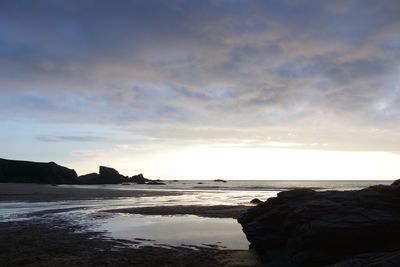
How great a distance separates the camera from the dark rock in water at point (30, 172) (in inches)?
5305

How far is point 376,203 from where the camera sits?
46.5 ft

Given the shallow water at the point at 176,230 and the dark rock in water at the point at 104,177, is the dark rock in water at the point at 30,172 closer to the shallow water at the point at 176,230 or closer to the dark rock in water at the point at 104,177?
the dark rock in water at the point at 104,177

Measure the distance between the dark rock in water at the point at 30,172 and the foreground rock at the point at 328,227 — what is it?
128598 millimetres

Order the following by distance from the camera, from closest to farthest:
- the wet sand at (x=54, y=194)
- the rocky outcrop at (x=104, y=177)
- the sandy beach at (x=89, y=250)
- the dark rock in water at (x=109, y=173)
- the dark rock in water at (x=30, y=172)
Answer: the sandy beach at (x=89, y=250) < the wet sand at (x=54, y=194) < the dark rock in water at (x=30, y=172) < the rocky outcrop at (x=104, y=177) < the dark rock in water at (x=109, y=173)

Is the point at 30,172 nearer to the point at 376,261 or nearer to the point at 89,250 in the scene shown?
the point at 89,250

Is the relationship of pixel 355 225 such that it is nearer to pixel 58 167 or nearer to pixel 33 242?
pixel 33 242

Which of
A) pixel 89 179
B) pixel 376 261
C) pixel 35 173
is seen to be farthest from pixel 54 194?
pixel 89 179

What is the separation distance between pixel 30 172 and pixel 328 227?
14151cm

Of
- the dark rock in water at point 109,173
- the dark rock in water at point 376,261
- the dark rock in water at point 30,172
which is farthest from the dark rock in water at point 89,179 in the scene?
the dark rock in water at point 376,261

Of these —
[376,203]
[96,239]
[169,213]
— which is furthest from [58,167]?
[376,203]

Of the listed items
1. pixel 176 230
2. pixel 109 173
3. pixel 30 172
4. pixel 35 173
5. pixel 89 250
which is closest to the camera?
pixel 89 250

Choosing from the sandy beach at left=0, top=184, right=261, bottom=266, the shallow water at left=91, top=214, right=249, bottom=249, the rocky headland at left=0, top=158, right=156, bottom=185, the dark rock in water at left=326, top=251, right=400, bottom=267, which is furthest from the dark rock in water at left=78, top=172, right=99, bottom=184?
the dark rock in water at left=326, top=251, right=400, bottom=267

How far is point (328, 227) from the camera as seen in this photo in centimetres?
1252

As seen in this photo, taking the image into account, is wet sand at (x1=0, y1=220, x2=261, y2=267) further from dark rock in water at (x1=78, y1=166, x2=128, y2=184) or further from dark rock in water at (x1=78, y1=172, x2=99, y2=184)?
dark rock in water at (x1=78, y1=166, x2=128, y2=184)
